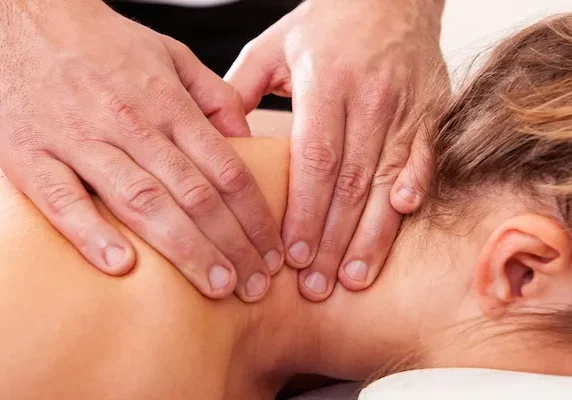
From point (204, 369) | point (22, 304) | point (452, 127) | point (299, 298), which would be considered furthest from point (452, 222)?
point (22, 304)

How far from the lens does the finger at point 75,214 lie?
0.83 m

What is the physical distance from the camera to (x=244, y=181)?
875mm

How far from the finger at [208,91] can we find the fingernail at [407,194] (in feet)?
0.79

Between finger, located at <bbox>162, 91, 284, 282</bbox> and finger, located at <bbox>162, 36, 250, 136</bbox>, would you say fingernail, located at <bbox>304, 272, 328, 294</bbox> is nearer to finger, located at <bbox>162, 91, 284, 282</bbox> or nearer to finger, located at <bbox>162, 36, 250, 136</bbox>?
finger, located at <bbox>162, 91, 284, 282</bbox>

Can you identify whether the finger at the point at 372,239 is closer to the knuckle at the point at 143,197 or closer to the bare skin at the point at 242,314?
the bare skin at the point at 242,314

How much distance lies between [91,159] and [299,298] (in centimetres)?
31

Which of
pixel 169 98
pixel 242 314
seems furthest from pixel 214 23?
pixel 242 314

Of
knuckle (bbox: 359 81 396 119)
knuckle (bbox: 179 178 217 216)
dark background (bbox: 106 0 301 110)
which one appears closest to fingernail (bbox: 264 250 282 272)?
knuckle (bbox: 179 178 217 216)

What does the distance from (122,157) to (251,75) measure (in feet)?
1.14

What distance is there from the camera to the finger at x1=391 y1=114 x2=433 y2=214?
921 millimetres

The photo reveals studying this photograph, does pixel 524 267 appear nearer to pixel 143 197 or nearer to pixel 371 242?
pixel 371 242

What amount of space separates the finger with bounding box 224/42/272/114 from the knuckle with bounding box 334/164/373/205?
0.86 ft

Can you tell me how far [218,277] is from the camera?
868 millimetres

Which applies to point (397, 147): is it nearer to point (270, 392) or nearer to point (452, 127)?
point (452, 127)
